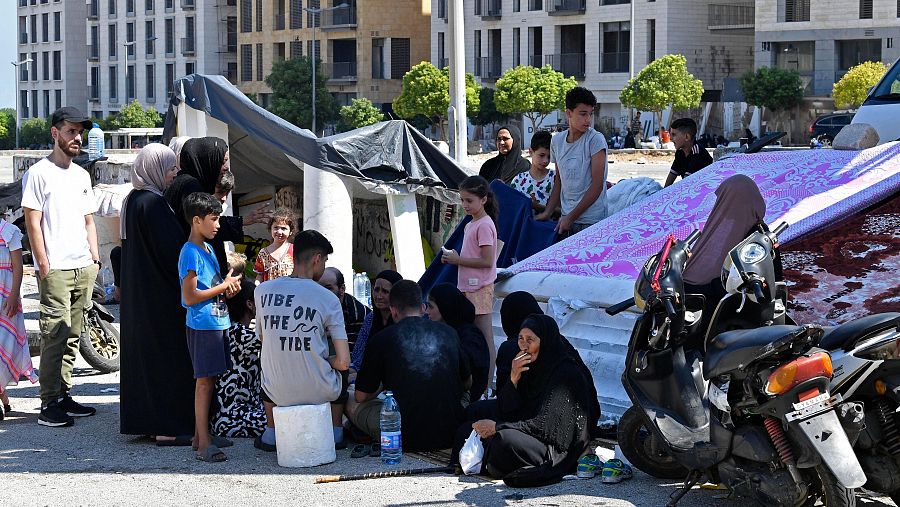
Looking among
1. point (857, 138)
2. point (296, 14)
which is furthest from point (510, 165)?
point (296, 14)

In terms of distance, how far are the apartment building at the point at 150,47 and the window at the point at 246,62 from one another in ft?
6.64

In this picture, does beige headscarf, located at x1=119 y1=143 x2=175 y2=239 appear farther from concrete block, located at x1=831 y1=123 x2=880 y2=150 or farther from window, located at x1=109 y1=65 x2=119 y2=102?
window, located at x1=109 y1=65 x2=119 y2=102

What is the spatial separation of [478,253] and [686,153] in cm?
338

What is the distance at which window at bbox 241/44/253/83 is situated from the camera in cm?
8112

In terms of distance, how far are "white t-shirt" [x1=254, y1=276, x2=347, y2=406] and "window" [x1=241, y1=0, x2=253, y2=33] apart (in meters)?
74.5

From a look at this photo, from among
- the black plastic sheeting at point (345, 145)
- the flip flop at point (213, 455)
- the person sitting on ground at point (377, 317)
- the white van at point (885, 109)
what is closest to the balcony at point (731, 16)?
the white van at point (885, 109)

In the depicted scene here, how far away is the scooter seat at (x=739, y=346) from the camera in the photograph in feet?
19.3

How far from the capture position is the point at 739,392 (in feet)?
20.1

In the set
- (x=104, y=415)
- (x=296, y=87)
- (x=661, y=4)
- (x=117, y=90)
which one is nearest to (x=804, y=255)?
(x=104, y=415)

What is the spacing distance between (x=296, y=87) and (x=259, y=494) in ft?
210

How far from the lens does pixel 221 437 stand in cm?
819

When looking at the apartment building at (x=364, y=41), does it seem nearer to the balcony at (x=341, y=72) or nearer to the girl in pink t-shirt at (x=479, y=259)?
the balcony at (x=341, y=72)

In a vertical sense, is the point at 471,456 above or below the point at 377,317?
below

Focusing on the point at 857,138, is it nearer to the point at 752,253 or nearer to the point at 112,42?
the point at 752,253
